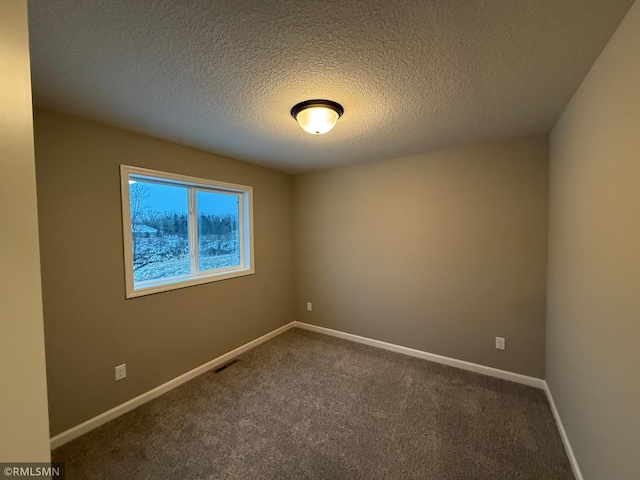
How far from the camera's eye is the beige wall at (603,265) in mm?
1015

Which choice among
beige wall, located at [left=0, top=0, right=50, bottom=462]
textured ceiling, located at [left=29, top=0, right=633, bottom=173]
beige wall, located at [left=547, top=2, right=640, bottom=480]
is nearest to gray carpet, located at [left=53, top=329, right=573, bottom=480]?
beige wall, located at [left=547, top=2, right=640, bottom=480]

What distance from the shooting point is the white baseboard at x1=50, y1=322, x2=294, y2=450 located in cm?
182

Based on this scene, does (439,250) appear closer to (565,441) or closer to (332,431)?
(565,441)

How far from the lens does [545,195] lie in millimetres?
2287

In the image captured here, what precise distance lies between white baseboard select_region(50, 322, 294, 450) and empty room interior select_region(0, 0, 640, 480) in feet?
0.06

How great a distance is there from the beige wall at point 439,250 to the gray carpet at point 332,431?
1.57 feet

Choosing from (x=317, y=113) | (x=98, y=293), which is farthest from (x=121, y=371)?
(x=317, y=113)

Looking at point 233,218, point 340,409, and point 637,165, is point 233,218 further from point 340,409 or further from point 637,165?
point 637,165

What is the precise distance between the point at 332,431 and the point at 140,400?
166cm

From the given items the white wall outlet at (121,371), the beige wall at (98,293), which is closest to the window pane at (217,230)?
the beige wall at (98,293)

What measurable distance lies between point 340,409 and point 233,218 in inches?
93.2

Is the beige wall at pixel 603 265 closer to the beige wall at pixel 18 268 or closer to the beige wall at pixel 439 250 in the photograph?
the beige wall at pixel 439 250

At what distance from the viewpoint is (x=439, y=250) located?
2812 millimetres

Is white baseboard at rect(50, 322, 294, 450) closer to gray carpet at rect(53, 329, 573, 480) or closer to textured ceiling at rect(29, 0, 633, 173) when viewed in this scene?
gray carpet at rect(53, 329, 573, 480)
